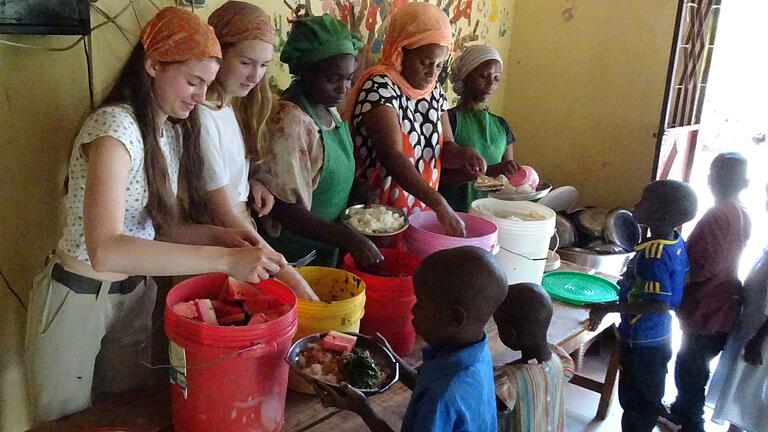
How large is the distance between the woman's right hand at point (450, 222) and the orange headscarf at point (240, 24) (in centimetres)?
76

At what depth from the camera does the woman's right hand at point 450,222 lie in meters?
1.91

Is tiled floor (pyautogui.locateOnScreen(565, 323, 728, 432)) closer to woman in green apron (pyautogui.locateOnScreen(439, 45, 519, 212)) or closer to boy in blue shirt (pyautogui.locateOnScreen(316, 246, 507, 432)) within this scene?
woman in green apron (pyautogui.locateOnScreen(439, 45, 519, 212))

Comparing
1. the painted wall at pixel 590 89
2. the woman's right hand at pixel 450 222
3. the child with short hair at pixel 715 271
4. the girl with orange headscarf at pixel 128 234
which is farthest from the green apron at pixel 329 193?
the painted wall at pixel 590 89

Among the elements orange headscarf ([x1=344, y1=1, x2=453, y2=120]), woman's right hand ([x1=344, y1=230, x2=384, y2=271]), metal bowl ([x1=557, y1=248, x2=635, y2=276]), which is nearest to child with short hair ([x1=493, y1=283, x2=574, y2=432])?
woman's right hand ([x1=344, y1=230, x2=384, y2=271])

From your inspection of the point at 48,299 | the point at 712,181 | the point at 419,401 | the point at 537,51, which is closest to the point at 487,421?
the point at 419,401

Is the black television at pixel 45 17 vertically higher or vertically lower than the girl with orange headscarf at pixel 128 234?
higher

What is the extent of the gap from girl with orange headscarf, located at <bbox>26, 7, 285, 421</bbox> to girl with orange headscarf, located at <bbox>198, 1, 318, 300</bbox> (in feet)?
0.21

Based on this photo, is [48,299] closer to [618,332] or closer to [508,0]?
[618,332]

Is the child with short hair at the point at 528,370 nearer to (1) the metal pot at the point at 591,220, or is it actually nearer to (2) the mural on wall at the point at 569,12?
(1) the metal pot at the point at 591,220

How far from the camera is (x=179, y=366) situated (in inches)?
45.7

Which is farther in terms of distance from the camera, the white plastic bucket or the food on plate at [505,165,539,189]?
the food on plate at [505,165,539,189]

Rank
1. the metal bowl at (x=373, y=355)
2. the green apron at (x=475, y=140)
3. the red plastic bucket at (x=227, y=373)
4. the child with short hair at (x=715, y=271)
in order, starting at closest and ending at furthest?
the red plastic bucket at (x=227, y=373), the metal bowl at (x=373, y=355), the child with short hair at (x=715, y=271), the green apron at (x=475, y=140)

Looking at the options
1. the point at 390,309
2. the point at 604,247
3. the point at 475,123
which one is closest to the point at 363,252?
the point at 390,309

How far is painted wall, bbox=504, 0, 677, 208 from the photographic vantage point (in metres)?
3.42
